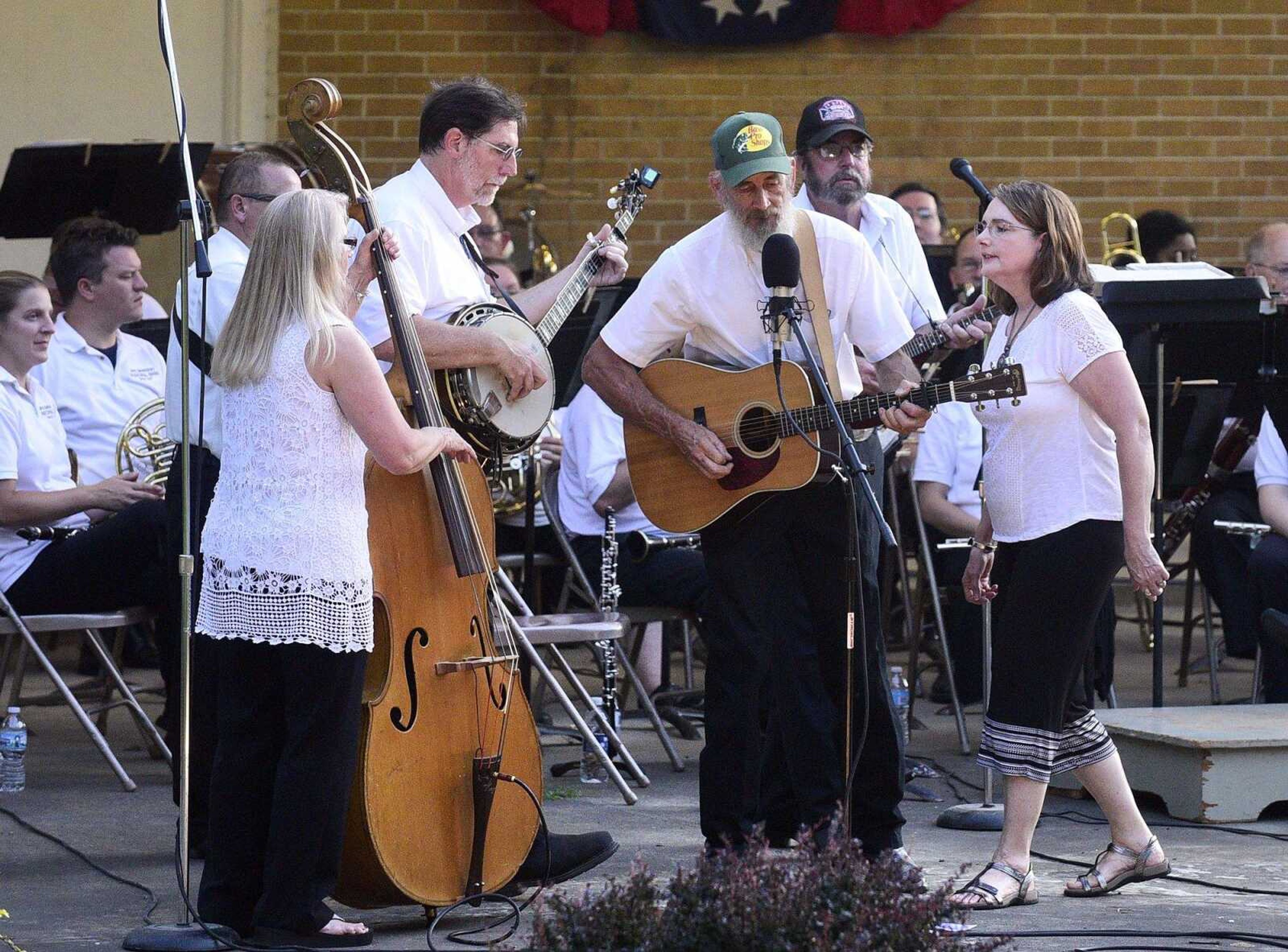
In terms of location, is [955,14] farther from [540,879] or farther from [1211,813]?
[540,879]

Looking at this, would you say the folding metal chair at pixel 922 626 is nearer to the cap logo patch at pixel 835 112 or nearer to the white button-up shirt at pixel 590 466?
the white button-up shirt at pixel 590 466

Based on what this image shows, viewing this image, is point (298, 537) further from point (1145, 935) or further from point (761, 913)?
point (1145, 935)

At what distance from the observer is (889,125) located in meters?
10.4

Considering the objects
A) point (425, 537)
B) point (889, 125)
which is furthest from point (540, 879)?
point (889, 125)

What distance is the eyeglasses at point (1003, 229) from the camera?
474 cm

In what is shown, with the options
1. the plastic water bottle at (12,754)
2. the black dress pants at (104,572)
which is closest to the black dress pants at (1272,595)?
the black dress pants at (104,572)

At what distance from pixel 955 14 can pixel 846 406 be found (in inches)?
244

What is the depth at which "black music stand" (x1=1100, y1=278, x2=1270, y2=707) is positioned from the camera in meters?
6.41

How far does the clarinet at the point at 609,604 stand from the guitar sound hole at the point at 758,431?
165 centimetres

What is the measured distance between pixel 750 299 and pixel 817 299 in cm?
18

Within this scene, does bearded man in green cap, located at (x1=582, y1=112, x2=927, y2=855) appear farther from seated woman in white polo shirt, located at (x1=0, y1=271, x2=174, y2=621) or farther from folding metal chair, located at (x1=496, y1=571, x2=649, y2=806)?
seated woman in white polo shirt, located at (x1=0, y1=271, x2=174, y2=621)

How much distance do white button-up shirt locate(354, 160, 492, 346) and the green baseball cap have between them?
70cm

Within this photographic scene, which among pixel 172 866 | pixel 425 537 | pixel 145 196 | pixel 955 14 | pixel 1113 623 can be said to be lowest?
Answer: pixel 172 866

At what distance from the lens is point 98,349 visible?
754 cm
